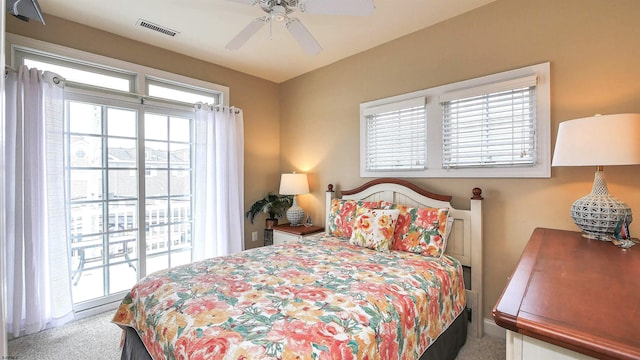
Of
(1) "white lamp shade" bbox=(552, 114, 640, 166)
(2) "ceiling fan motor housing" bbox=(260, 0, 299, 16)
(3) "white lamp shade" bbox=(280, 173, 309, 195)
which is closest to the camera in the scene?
(1) "white lamp shade" bbox=(552, 114, 640, 166)

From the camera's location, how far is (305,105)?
3863 mm

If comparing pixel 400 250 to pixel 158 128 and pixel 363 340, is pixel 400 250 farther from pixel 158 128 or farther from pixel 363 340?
pixel 158 128

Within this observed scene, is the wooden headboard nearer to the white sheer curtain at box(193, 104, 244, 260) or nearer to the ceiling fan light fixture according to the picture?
the ceiling fan light fixture

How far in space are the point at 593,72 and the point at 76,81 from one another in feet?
13.6

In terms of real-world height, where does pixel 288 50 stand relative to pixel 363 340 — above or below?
above

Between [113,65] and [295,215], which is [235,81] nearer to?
[113,65]

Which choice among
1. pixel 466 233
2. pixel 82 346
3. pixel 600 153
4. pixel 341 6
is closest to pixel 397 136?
pixel 466 233

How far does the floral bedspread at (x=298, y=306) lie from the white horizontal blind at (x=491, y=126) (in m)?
0.91

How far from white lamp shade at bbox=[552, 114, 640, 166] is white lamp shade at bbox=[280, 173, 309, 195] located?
2552 mm

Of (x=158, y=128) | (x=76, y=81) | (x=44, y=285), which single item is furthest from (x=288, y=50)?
(x=44, y=285)

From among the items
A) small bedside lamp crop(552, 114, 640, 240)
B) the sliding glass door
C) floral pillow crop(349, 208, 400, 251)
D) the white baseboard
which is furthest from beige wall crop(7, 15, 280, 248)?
small bedside lamp crop(552, 114, 640, 240)

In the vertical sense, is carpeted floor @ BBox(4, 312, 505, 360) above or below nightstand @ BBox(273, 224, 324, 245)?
below

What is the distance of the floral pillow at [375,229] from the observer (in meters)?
2.36

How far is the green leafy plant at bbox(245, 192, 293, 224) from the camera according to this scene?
3.78 meters
